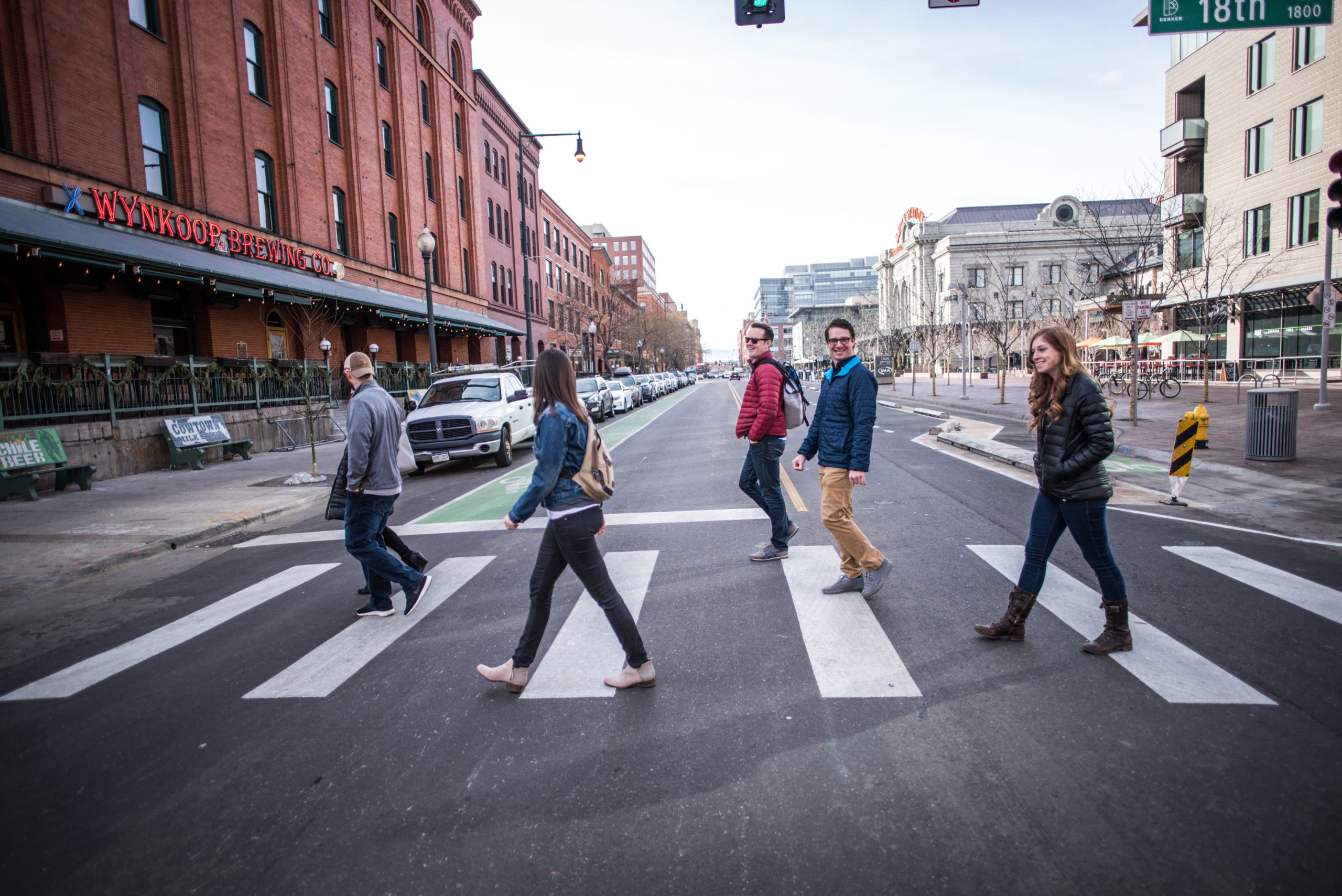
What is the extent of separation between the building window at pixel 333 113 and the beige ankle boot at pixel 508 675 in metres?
26.0

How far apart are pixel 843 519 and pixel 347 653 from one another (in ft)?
11.6

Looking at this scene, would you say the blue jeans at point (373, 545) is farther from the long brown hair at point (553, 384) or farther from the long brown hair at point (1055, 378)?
the long brown hair at point (1055, 378)

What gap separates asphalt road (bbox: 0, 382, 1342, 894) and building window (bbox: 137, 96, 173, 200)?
15.9 m

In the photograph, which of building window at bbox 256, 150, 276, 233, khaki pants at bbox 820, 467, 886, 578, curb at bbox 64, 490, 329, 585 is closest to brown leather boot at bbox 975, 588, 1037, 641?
khaki pants at bbox 820, 467, 886, 578

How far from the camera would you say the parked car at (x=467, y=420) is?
12852 mm

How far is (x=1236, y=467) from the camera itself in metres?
10.6

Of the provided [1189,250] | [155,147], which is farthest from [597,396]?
[1189,250]

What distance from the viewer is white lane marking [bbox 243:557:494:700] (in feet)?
13.7

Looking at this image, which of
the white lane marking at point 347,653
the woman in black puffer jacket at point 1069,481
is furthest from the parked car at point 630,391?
the woman in black puffer jacket at point 1069,481

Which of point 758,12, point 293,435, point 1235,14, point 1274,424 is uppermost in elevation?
point 758,12

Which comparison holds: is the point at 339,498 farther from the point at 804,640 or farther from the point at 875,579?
the point at 875,579

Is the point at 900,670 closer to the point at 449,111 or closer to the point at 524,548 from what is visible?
the point at 524,548

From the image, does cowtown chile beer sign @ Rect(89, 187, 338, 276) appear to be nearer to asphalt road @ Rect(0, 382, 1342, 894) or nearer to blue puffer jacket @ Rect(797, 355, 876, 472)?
asphalt road @ Rect(0, 382, 1342, 894)

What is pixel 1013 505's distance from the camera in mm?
8477
